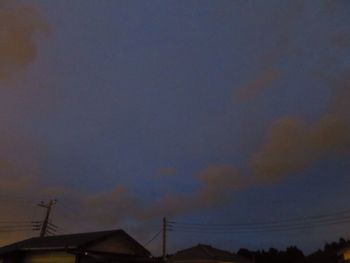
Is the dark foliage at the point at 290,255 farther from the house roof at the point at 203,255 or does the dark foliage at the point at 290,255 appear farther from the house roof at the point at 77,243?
the house roof at the point at 77,243

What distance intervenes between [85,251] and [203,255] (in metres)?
18.2

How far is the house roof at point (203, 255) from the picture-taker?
3906cm

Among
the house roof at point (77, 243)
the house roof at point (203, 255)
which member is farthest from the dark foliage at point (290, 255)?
the house roof at point (77, 243)

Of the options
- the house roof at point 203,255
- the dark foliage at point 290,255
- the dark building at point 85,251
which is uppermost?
the dark foliage at point 290,255

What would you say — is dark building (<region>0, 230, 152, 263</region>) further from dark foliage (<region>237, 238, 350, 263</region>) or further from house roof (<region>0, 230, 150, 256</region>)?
dark foliage (<region>237, 238, 350, 263</region>)

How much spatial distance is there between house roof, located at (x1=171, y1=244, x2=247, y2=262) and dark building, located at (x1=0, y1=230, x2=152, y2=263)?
1218cm

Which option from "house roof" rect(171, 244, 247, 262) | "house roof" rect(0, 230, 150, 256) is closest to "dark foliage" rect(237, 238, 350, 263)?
"house roof" rect(171, 244, 247, 262)

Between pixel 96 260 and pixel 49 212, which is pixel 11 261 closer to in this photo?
pixel 96 260

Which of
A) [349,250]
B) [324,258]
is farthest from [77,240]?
[324,258]

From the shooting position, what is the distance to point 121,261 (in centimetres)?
2470

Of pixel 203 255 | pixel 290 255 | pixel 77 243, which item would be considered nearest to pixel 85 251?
pixel 77 243

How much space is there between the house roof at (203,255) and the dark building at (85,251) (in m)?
12.2

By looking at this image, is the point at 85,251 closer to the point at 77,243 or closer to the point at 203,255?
the point at 77,243

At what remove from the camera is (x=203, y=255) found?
130 feet
